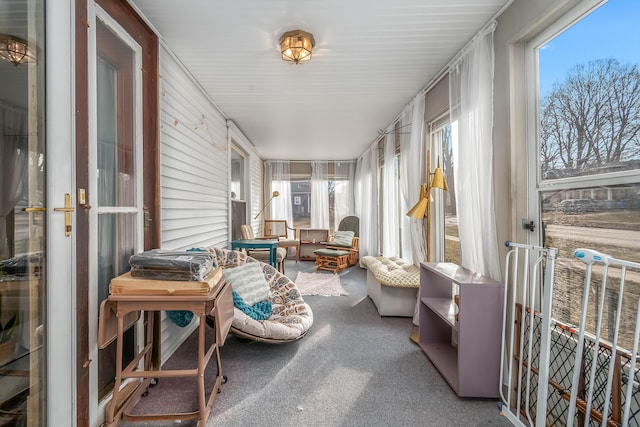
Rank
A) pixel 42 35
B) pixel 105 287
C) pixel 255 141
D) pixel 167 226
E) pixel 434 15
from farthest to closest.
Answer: pixel 255 141 → pixel 167 226 → pixel 434 15 → pixel 105 287 → pixel 42 35

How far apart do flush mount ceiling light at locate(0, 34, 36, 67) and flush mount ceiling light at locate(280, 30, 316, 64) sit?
1.40 metres

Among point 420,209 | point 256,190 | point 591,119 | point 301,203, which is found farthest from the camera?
point 301,203

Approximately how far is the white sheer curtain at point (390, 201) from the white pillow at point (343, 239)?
52.6 inches

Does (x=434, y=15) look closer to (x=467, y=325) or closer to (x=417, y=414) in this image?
(x=467, y=325)

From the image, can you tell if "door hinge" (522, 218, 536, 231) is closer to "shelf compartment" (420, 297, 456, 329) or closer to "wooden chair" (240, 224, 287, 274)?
"shelf compartment" (420, 297, 456, 329)

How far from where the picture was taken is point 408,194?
10.1ft

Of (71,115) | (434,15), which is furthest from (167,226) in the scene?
(434,15)

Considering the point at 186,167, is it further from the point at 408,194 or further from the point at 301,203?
the point at 301,203

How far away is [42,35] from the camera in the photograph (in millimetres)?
1097

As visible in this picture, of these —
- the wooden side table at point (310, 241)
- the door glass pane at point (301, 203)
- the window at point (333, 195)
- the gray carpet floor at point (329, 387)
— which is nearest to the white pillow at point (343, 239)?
the wooden side table at point (310, 241)

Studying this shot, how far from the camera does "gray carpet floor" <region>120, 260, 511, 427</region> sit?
1.50 metres

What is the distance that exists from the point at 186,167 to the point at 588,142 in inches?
114

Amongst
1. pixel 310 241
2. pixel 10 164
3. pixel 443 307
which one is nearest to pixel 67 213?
pixel 10 164

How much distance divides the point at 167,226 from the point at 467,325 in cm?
233
